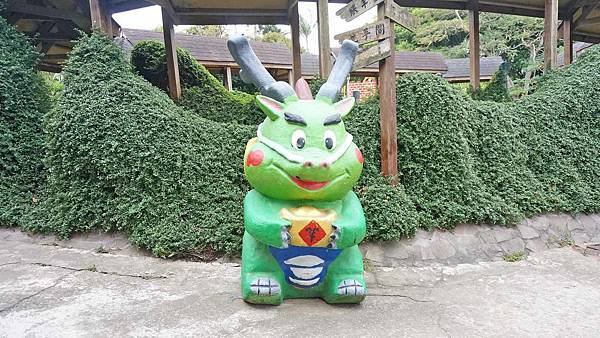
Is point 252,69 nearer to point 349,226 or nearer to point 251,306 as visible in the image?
point 349,226

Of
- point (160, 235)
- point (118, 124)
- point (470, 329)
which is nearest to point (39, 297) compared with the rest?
point (160, 235)

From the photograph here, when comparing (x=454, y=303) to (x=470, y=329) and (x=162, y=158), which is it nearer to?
(x=470, y=329)

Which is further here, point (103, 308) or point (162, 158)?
point (162, 158)

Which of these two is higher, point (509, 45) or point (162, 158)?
point (509, 45)

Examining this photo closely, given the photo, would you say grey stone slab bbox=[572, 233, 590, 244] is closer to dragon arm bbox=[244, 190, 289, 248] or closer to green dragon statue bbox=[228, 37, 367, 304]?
green dragon statue bbox=[228, 37, 367, 304]

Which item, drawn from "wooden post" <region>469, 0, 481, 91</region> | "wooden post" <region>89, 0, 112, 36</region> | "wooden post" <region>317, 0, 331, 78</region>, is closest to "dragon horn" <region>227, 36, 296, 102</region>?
"wooden post" <region>317, 0, 331, 78</region>

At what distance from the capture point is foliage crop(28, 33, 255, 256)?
4418 mm

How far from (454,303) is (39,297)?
330 cm

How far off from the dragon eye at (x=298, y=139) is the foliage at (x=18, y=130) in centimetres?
388

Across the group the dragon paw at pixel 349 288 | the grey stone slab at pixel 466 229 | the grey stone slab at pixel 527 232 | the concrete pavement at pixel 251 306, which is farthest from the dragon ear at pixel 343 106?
the grey stone slab at pixel 527 232

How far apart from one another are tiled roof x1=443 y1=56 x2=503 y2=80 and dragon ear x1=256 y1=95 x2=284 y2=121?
19.8 meters

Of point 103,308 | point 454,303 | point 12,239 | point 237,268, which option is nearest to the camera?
point 103,308

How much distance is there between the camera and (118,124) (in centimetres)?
455

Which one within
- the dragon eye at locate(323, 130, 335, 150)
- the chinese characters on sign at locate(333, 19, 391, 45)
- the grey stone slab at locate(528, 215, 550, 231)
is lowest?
the grey stone slab at locate(528, 215, 550, 231)
